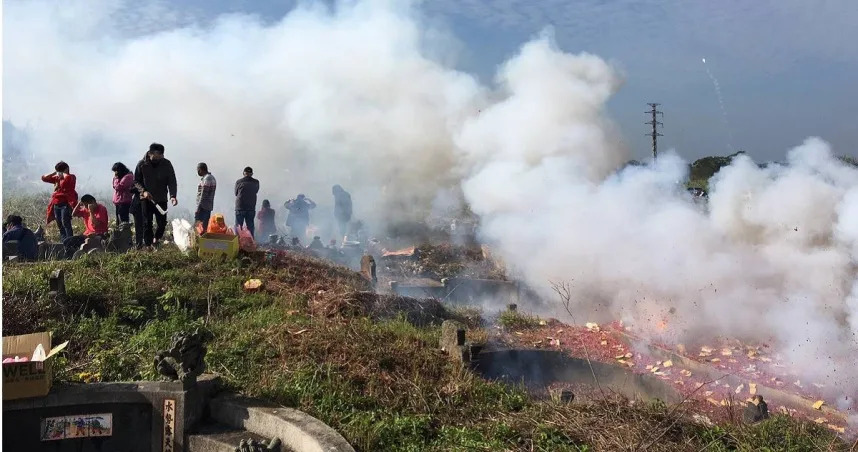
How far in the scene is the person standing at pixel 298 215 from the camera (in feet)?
58.5

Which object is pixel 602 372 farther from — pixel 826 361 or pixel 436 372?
pixel 436 372

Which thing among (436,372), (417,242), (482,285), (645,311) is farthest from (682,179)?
(436,372)

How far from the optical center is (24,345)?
18.4ft

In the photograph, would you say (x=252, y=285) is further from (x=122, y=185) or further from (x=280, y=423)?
(x=280, y=423)

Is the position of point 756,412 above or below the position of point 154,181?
below

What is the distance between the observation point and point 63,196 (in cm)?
1076

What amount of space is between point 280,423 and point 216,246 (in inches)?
210

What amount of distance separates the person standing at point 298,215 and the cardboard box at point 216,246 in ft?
26.0

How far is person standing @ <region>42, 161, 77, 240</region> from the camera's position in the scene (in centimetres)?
1075

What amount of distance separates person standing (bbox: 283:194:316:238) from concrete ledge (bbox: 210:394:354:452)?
1255 centimetres

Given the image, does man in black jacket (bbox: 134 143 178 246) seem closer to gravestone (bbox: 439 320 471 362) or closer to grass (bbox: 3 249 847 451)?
grass (bbox: 3 249 847 451)

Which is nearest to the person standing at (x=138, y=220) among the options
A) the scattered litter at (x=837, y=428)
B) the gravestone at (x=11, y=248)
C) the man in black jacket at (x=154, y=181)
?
the man in black jacket at (x=154, y=181)

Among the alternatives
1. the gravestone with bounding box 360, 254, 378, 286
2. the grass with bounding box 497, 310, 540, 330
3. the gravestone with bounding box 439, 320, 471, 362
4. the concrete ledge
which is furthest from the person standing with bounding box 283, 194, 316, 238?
the concrete ledge

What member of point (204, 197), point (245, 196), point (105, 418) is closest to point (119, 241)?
point (204, 197)
